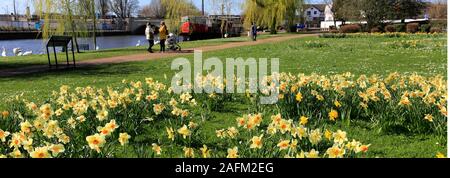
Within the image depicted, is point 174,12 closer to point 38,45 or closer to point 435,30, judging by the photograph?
point 38,45

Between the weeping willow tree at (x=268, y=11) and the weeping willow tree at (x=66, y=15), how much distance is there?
1976 centimetres

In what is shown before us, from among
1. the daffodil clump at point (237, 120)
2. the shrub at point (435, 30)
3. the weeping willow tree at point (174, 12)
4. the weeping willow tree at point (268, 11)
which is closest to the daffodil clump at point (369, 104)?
the daffodil clump at point (237, 120)

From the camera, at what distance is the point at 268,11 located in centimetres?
4431

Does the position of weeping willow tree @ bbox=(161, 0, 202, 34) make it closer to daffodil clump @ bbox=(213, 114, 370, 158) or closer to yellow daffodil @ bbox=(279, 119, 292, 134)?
daffodil clump @ bbox=(213, 114, 370, 158)

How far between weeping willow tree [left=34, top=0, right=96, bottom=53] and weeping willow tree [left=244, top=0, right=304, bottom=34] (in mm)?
19757

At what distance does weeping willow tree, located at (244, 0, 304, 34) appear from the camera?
41.1 metres

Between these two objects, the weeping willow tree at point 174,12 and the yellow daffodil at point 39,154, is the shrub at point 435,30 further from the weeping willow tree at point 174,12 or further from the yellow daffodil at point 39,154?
the yellow daffodil at point 39,154

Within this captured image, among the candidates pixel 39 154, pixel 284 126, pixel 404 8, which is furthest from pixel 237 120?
pixel 404 8

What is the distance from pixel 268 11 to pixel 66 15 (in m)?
25.3

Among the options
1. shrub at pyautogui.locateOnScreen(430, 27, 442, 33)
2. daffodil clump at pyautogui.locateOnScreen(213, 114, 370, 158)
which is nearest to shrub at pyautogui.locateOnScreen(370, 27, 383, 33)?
shrub at pyautogui.locateOnScreen(430, 27, 442, 33)

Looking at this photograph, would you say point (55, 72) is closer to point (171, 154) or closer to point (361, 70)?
point (361, 70)

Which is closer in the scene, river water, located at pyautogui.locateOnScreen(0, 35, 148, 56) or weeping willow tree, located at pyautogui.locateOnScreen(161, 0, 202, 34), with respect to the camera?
river water, located at pyautogui.locateOnScreen(0, 35, 148, 56)

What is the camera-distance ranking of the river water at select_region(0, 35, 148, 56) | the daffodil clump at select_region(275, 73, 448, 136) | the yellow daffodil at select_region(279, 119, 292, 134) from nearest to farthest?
the yellow daffodil at select_region(279, 119, 292, 134), the daffodil clump at select_region(275, 73, 448, 136), the river water at select_region(0, 35, 148, 56)

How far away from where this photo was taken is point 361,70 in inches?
440
